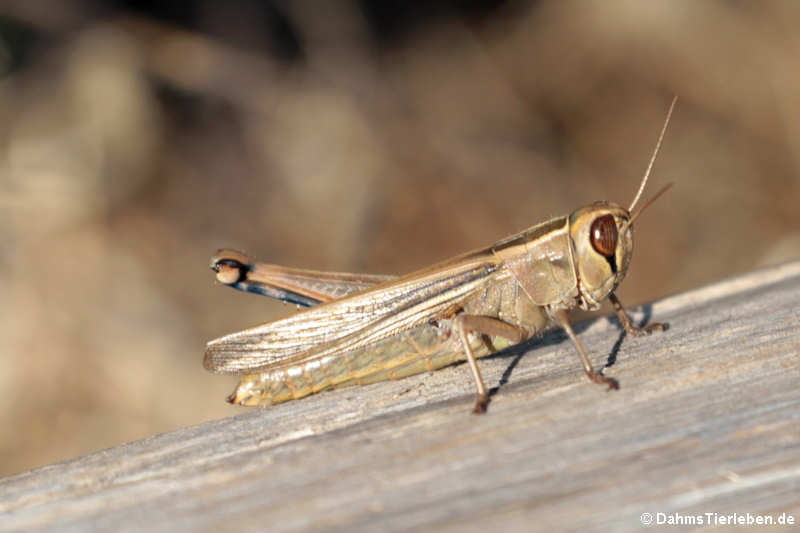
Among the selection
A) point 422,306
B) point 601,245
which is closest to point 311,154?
point 422,306

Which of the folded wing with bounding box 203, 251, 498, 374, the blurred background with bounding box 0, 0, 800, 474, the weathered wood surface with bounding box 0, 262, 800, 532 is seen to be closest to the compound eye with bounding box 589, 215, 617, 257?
the folded wing with bounding box 203, 251, 498, 374

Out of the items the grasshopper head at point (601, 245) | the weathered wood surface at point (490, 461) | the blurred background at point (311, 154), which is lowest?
the weathered wood surface at point (490, 461)

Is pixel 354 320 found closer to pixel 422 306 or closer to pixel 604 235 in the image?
pixel 422 306

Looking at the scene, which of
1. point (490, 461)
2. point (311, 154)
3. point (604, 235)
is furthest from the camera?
point (311, 154)

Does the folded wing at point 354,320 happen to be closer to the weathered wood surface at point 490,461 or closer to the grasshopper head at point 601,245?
the grasshopper head at point 601,245

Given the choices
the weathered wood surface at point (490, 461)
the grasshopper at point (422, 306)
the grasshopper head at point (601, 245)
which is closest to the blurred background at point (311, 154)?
the grasshopper at point (422, 306)

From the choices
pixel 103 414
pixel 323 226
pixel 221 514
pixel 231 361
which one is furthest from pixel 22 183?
pixel 221 514
